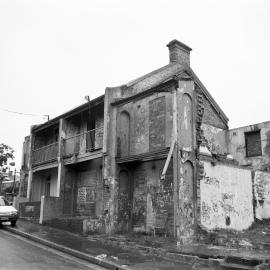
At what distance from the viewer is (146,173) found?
15.6 meters

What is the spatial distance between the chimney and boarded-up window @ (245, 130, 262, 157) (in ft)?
25.3

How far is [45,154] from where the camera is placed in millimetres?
21797

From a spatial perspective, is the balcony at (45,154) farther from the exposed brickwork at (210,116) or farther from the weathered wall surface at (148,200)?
the exposed brickwork at (210,116)

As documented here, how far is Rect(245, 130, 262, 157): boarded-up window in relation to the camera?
76.6 feet

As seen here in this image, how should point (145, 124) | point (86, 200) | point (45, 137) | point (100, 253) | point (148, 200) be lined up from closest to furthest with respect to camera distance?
point (100, 253) < point (148, 200) < point (145, 124) < point (86, 200) < point (45, 137)

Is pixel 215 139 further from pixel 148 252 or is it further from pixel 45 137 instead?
pixel 45 137

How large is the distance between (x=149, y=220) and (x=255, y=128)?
12.1m

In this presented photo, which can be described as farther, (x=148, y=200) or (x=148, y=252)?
(x=148, y=200)

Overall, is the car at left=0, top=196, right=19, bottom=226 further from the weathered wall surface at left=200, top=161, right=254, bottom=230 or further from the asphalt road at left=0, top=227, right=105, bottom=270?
the weathered wall surface at left=200, top=161, right=254, bottom=230

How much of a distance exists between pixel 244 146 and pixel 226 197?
9.56 metres

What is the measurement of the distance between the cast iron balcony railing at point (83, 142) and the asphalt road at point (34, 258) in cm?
667

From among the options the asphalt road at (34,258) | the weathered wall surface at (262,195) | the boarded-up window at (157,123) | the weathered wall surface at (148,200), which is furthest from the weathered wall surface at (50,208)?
the weathered wall surface at (262,195)

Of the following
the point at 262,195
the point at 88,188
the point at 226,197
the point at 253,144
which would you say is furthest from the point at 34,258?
the point at 253,144

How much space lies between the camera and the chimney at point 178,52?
19.1 metres
